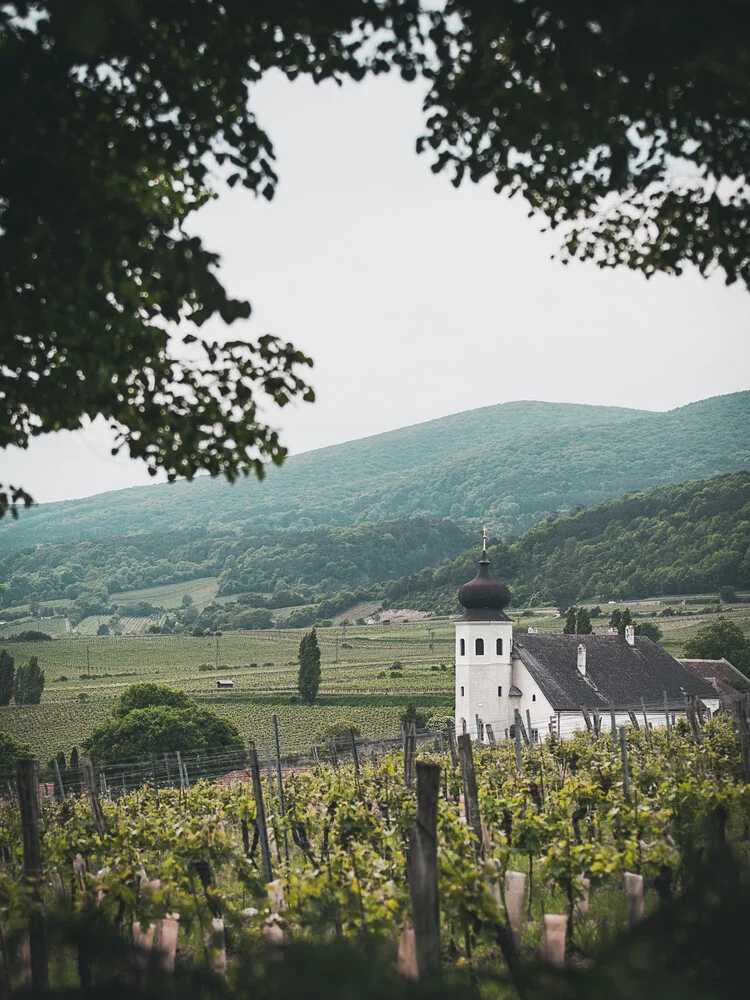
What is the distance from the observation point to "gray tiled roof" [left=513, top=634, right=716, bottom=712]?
66750 millimetres

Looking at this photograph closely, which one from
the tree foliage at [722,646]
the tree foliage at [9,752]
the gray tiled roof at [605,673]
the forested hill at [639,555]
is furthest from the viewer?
the forested hill at [639,555]

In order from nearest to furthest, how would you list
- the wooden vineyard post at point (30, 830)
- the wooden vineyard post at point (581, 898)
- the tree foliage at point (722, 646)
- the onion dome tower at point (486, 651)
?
the wooden vineyard post at point (30, 830)
the wooden vineyard post at point (581, 898)
the onion dome tower at point (486, 651)
the tree foliage at point (722, 646)

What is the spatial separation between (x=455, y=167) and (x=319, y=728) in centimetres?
8173

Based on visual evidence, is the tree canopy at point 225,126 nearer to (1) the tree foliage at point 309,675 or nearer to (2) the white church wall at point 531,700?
(2) the white church wall at point 531,700

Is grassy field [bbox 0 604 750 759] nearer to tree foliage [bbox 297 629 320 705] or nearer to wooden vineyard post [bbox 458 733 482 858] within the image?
tree foliage [bbox 297 629 320 705]

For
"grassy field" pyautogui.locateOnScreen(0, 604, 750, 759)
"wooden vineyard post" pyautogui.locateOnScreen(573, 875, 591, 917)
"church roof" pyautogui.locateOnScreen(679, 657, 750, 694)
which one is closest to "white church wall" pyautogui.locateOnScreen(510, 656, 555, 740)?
"church roof" pyautogui.locateOnScreen(679, 657, 750, 694)

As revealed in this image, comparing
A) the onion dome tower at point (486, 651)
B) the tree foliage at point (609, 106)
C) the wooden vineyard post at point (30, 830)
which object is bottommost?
the onion dome tower at point (486, 651)

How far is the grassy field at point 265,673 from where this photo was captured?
94.4 m

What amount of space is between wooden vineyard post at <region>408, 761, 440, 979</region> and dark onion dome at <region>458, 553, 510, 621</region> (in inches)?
2438

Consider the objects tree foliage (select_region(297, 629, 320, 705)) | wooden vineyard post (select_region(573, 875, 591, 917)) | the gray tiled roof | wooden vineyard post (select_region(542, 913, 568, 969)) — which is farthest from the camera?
tree foliage (select_region(297, 629, 320, 705))

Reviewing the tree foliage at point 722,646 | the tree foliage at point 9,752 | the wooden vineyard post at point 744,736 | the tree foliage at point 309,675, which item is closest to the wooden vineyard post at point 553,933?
the wooden vineyard post at point 744,736

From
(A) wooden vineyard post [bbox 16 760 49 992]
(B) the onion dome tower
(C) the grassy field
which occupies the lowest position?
(C) the grassy field

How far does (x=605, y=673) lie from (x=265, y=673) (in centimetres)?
7261

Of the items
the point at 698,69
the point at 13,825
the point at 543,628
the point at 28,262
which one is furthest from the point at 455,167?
the point at 543,628
